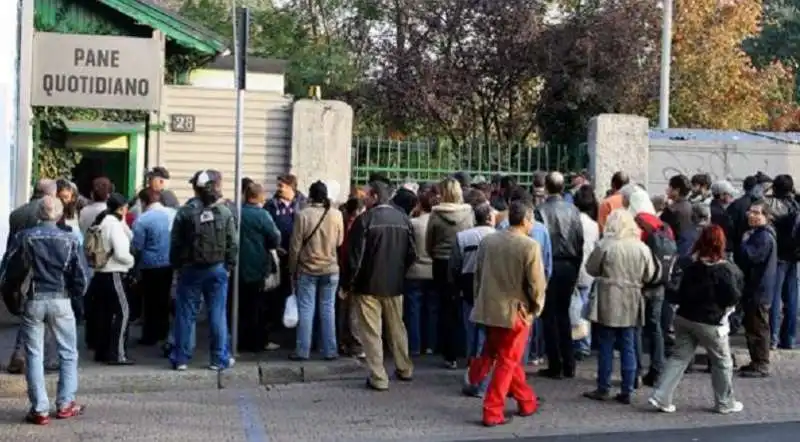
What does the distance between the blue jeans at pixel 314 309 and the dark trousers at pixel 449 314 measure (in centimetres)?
101

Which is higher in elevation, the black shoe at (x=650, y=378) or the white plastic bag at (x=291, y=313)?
the white plastic bag at (x=291, y=313)

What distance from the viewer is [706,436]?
857cm

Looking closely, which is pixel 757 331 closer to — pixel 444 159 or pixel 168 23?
pixel 444 159

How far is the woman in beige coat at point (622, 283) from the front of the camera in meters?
9.51

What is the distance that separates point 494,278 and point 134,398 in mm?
3500

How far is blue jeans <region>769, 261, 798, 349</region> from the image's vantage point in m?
11.3

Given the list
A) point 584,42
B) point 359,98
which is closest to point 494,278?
point 584,42

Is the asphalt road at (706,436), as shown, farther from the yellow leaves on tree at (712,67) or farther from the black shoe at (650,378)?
the yellow leaves on tree at (712,67)

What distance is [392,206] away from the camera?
10.2 metres

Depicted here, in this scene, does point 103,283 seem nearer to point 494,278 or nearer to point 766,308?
point 494,278

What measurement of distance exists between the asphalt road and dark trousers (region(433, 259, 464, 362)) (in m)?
2.40

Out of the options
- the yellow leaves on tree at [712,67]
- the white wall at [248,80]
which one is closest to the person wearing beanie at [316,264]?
the white wall at [248,80]

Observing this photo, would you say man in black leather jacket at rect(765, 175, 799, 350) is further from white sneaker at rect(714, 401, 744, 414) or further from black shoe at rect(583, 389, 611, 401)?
black shoe at rect(583, 389, 611, 401)

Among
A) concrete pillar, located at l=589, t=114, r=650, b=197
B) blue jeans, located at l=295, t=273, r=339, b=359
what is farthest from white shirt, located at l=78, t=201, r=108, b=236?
concrete pillar, located at l=589, t=114, r=650, b=197
